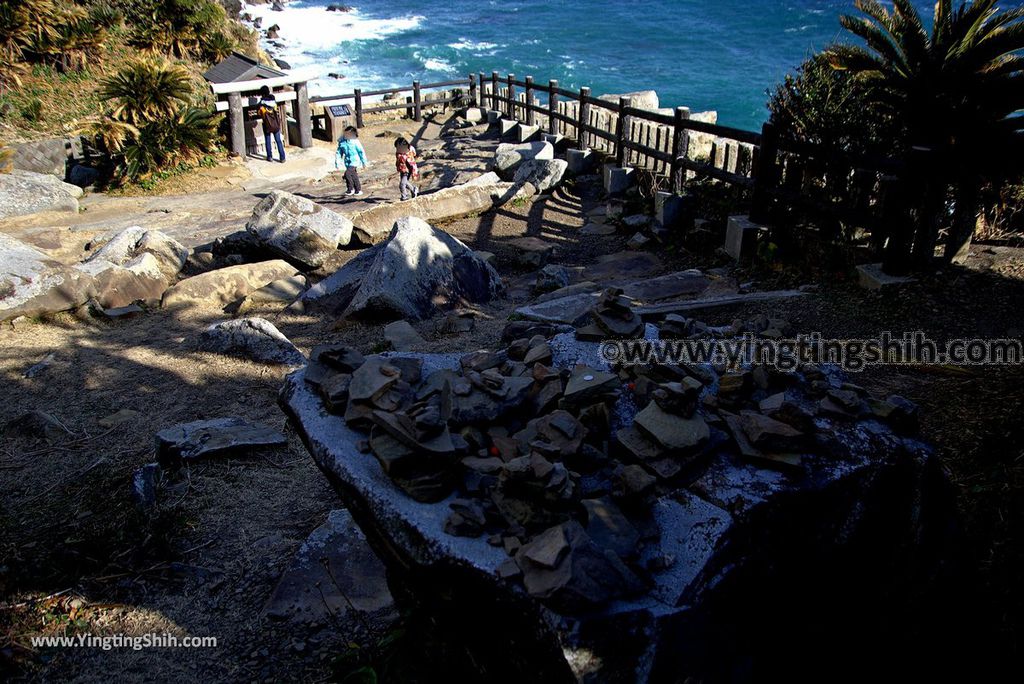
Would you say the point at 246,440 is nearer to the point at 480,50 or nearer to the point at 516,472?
the point at 516,472

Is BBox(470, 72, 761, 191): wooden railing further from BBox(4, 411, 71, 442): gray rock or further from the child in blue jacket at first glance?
BBox(4, 411, 71, 442): gray rock

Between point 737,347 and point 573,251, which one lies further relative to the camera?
point 573,251

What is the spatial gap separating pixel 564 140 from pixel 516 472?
12.2m

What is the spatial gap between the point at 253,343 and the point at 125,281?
9.38 feet

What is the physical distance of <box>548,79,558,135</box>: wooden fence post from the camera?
14.0 meters

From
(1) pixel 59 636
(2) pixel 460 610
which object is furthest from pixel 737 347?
(1) pixel 59 636

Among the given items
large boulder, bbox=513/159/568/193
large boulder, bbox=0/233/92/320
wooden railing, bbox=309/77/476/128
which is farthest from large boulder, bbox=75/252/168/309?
wooden railing, bbox=309/77/476/128

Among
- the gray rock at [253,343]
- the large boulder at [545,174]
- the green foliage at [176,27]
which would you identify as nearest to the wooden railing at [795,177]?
the large boulder at [545,174]

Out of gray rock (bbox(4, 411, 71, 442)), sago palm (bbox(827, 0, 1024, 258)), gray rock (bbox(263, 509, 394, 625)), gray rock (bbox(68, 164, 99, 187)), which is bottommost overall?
gray rock (bbox(68, 164, 99, 187))

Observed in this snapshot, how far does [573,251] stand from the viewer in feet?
31.6

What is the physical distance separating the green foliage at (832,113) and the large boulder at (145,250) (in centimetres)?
791

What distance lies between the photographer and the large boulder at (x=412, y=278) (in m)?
7.14

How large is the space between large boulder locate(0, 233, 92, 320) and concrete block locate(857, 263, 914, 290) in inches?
323

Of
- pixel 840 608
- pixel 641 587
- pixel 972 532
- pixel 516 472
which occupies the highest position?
pixel 516 472
